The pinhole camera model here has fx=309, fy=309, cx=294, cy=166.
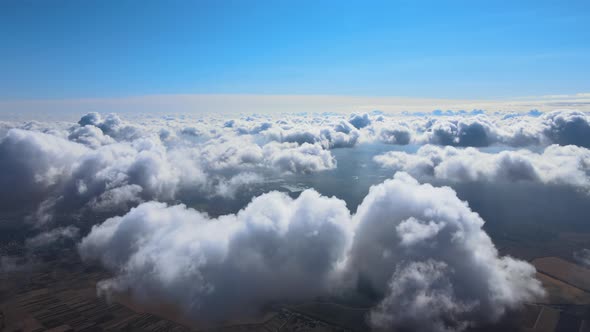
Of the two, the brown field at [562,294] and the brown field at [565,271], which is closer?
Result: the brown field at [562,294]

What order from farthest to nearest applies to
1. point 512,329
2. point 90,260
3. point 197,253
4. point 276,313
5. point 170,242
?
1. point 90,260
2. point 170,242
3. point 197,253
4. point 276,313
5. point 512,329

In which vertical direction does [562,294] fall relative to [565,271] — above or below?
above

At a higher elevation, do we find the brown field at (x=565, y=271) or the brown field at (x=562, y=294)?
the brown field at (x=562, y=294)

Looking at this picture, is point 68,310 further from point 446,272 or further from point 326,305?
point 446,272

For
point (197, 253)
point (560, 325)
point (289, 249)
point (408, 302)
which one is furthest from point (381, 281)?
point (197, 253)

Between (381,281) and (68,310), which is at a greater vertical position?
(381,281)

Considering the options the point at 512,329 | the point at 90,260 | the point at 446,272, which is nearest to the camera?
the point at 512,329

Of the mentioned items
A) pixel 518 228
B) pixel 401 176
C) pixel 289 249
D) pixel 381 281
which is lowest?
pixel 518 228

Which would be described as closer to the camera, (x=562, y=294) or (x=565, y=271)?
(x=562, y=294)
